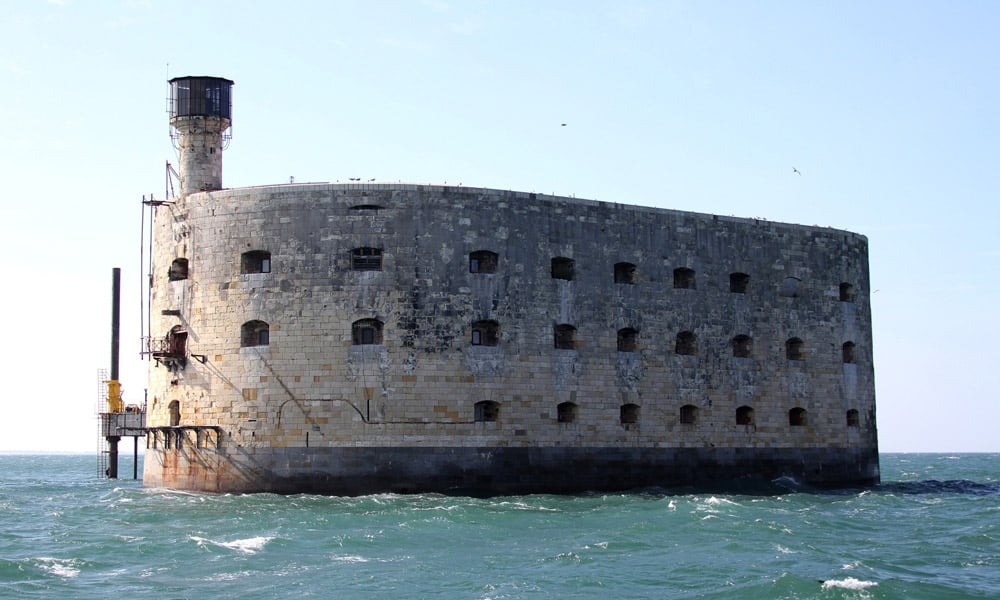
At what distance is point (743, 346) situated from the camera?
3341 cm

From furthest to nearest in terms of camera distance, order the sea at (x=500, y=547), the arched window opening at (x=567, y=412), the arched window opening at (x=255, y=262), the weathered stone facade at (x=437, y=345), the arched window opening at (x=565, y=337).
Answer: the arched window opening at (x=565, y=337), the arched window opening at (x=567, y=412), the arched window opening at (x=255, y=262), the weathered stone facade at (x=437, y=345), the sea at (x=500, y=547)

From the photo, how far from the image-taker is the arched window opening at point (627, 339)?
31.4 meters

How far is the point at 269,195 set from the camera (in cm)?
2919

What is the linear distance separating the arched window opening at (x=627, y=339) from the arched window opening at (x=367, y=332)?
6079 mm

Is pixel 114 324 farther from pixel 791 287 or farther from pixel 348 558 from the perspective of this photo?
pixel 348 558

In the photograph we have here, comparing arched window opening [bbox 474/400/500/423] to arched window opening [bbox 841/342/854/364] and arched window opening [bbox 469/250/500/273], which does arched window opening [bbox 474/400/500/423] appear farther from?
arched window opening [bbox 841/342/854/364]

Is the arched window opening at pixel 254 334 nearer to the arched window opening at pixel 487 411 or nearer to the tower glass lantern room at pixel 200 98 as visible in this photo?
the arched window opening at pixel 487 411

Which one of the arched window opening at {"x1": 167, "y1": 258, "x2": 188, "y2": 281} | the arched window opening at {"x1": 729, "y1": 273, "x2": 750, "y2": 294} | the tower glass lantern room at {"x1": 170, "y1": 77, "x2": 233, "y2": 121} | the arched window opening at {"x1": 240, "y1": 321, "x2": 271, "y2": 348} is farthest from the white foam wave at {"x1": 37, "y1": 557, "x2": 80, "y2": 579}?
the arched window opening at {"x1": 729, "y1": 273, "x2": 750, "y2": 294}

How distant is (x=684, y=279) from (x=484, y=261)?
18.5 ft

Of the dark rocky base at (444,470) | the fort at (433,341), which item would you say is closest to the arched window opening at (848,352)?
the fort at (433,341)

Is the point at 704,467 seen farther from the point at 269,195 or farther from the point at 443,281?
the point at 269,195

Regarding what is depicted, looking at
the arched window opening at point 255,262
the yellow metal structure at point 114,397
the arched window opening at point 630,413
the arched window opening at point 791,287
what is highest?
the arched window opening at point 255,262

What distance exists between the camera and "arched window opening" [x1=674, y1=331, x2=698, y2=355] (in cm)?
3228

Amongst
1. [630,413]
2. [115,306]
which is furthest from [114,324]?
[630,413]
